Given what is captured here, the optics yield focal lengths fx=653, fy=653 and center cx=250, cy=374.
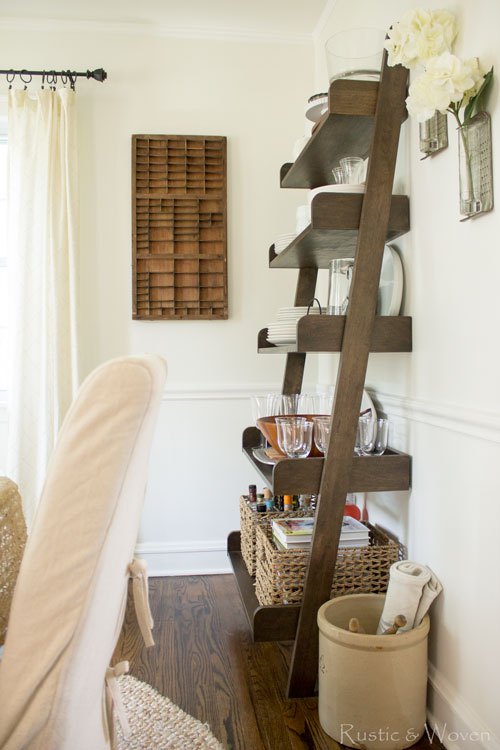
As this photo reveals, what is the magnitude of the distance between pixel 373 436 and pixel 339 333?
338 millimetres

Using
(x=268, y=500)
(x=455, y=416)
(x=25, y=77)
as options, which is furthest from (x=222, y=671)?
(x=25, y=77)

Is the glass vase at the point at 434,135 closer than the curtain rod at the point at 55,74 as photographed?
Yes

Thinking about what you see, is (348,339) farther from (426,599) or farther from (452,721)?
(452,721)

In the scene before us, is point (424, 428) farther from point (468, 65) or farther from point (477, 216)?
point (468, 65)

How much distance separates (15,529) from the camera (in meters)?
1.35

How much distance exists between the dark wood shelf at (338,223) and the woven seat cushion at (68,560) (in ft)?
3.44

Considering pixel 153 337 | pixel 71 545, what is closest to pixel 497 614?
pixel 71 545

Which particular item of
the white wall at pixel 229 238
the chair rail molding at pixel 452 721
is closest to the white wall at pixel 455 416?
the chair rail molding at pixel 452 721

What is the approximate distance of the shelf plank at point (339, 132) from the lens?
181 centimetres

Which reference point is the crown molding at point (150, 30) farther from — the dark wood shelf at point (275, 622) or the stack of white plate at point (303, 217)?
the dark wood shelf at point (275, 622)

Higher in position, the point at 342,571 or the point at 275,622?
the point at 342,571

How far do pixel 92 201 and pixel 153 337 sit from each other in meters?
0.70

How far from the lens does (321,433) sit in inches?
77.2

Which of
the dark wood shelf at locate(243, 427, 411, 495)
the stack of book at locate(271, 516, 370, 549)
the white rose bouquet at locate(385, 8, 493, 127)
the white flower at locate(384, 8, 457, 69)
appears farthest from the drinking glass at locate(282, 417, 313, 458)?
the white flower at locate(384, 8, 457, 69)
